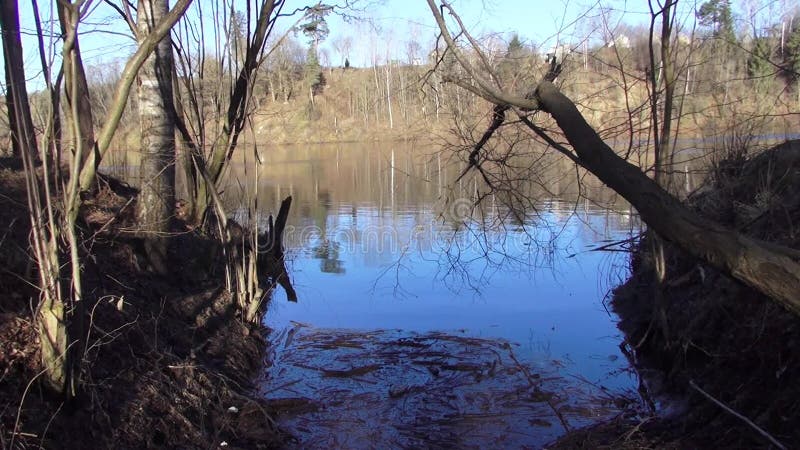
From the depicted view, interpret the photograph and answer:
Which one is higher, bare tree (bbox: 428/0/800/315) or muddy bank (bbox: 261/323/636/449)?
bare tree (bbox: 428/0/800/315)

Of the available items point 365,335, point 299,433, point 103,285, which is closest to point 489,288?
point 365,335

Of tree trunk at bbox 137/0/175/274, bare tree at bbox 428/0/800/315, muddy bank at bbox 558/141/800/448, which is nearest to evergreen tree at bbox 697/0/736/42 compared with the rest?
muddy bank at bbox 558/141/800/448

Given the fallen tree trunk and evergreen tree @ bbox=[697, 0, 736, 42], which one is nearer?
the fallen tree trunk

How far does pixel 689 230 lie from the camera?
3457 mm

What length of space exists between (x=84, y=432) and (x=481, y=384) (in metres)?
3.65

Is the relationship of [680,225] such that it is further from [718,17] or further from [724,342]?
[718,17]

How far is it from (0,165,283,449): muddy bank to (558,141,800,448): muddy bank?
2712 mm

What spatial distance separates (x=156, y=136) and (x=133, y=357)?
347 centimetres

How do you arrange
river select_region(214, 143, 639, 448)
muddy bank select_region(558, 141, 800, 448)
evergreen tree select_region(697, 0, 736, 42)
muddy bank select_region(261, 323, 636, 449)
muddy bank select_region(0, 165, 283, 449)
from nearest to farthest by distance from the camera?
muddy bank select_region(0, 165, 283, 449) < muddy bank select_region(558, 141, 800, 448) < muddy bank select_region(261, 323, 636, 449) < river select_region(214, 143, 639, 448) < evergreen tree select_region(697, 0, 736, 42)

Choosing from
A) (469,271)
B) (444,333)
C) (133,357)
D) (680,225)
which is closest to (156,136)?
(133,357)

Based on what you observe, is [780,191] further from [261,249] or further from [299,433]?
[261,249]

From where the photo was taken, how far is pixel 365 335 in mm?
8242

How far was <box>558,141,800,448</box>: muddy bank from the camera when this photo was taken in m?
4.24

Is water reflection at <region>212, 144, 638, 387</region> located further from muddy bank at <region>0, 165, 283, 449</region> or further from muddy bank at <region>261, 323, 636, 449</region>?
muddy bank at <region>0, 165, 283, 449</region>
